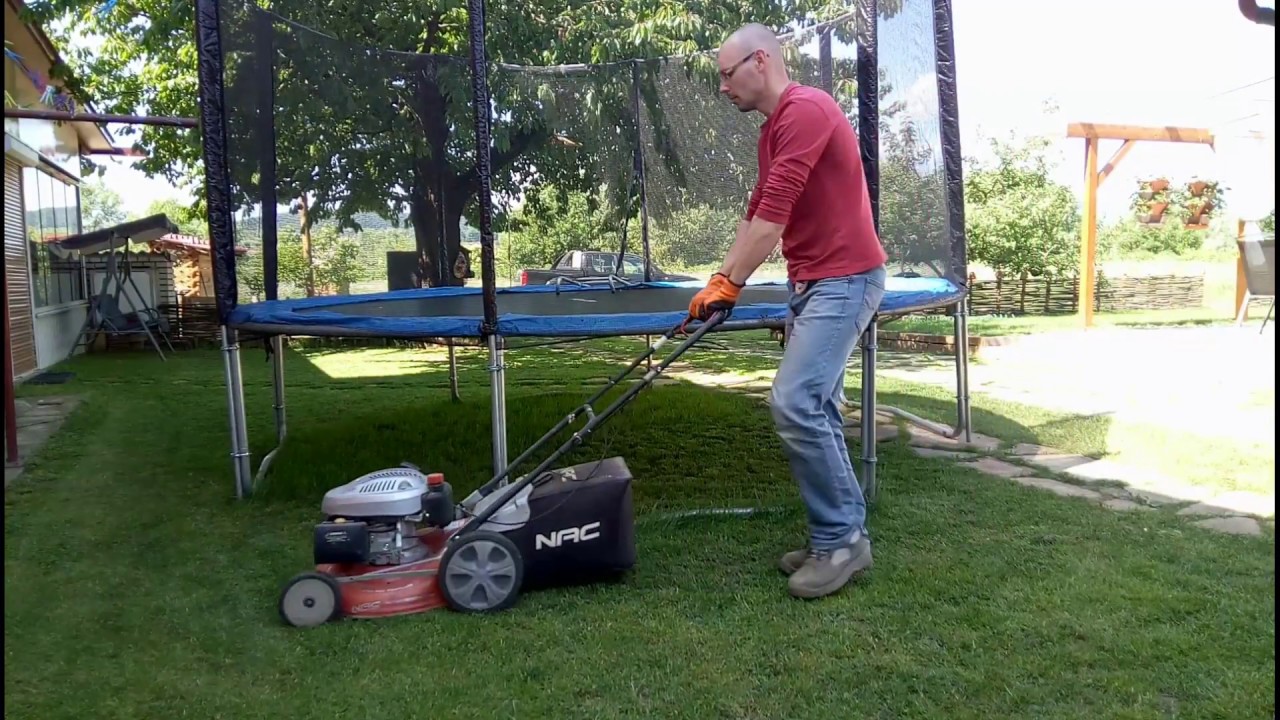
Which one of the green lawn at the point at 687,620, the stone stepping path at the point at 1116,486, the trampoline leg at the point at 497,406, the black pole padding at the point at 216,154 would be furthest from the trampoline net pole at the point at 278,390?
the stone stepping path at the point at 1116,486

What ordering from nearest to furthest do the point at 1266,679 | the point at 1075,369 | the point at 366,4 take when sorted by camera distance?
the point at 1266,679, the point at 1075,369, the point at 366,4

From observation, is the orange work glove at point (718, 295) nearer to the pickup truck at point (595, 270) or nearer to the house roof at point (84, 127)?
the pickup truck at point (595, 270)

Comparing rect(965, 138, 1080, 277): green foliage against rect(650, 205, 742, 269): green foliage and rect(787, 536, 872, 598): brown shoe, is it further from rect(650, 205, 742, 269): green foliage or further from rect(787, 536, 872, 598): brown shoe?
rect(787, 536, 872, 598): brown shoe

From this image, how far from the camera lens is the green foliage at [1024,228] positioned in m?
12.7

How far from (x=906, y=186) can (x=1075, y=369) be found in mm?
3401

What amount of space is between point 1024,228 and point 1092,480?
10396mm

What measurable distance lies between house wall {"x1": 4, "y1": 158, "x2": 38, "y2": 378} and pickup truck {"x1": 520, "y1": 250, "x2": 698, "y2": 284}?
4.00 meters

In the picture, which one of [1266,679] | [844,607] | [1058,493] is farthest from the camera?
[1058,493]

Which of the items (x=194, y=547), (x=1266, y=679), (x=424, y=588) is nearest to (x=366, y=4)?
(x=194, y=547)

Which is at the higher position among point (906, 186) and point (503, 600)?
point (906, 186)

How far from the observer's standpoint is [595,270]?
5.93 m

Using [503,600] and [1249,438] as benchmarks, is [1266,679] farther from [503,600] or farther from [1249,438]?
[1249,438]

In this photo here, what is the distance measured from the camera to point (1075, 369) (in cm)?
636

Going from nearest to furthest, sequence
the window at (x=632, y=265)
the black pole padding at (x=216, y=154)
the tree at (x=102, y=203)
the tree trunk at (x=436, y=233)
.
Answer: the black pole padding at (x=216, y=154) < the tree trunk at (x=436, y=233) < the window at (x=632, y=265) < the tree at (x=102, y=203)
